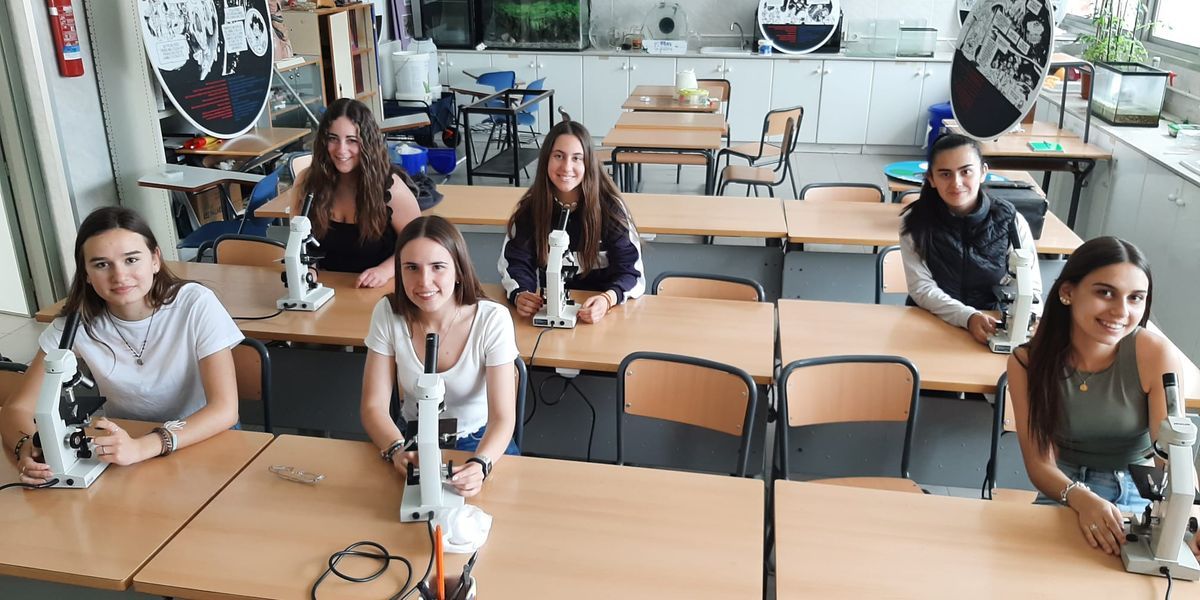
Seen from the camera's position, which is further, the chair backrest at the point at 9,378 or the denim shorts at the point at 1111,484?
the chair backrest at the point at 9,378

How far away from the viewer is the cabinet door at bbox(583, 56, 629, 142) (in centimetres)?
801

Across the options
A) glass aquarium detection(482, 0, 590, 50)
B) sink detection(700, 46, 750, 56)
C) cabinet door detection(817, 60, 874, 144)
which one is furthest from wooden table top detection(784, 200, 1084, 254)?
glass aquarium detection(482, 0, 590, 50)

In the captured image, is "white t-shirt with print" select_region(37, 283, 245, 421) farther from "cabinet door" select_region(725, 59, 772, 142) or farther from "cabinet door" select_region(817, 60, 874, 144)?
"cabinet door" select_region(817, 60, 874, 144)

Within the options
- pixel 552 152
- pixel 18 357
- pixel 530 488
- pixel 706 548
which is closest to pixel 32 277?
pixel 18 357

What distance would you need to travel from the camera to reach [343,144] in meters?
2.99

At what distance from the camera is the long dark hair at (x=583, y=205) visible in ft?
9.21

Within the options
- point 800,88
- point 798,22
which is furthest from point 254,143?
point 798,22

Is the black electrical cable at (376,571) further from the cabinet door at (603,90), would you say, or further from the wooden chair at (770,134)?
the cabinet door at (603,90)

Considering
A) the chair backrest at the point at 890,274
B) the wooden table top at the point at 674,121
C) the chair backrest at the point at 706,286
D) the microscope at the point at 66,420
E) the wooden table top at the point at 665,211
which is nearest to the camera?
the microscope at the point at 66,420

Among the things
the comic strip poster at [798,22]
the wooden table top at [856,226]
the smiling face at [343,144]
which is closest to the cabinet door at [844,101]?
the comic strip poster at [798,22]

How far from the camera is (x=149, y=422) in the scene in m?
2.09

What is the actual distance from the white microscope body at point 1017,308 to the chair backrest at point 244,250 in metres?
2.58

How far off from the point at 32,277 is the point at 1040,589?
14.9ft

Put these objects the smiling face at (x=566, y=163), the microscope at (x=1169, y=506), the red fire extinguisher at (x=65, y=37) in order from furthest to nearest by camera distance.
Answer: the red fire extinguisher at (x=65, y=37) → the smiling face at (x=566, y=163) → the microscope at (x=1169, y=506)
